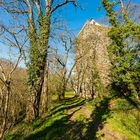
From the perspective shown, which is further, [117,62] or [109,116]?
[117,62]

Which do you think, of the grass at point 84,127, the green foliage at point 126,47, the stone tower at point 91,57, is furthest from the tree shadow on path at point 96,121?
the stone tower at point 91,57

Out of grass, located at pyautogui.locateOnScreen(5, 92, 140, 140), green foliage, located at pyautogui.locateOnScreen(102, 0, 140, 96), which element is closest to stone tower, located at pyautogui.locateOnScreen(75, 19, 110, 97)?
green foliage, located at pyautogui.locateOnScreen(102, 0, 140, 96)

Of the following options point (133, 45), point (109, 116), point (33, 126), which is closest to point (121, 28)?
point (133, 45)

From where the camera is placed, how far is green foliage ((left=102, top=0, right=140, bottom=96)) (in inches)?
930

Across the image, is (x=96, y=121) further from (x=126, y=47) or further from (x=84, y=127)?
(x=126, y=47)

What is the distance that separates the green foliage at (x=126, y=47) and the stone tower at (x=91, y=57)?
8.35m

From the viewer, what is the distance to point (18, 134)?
1553 cm

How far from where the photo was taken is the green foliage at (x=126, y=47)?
23625 mm

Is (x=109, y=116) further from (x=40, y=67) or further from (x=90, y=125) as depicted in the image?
(x=40, y=67)

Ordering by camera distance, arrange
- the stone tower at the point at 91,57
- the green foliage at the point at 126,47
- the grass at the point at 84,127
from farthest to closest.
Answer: the stone tower at the point at 91,57, the green foliage at the point at 126,47, the grass at the point at 84,127

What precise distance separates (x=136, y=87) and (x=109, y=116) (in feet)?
21.1

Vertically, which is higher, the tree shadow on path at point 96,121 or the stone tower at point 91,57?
the stone tower at point 91,57

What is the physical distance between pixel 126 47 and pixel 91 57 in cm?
1381

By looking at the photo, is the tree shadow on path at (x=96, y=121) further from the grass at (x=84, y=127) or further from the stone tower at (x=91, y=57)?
the stone tower at (x=91, y=57)
